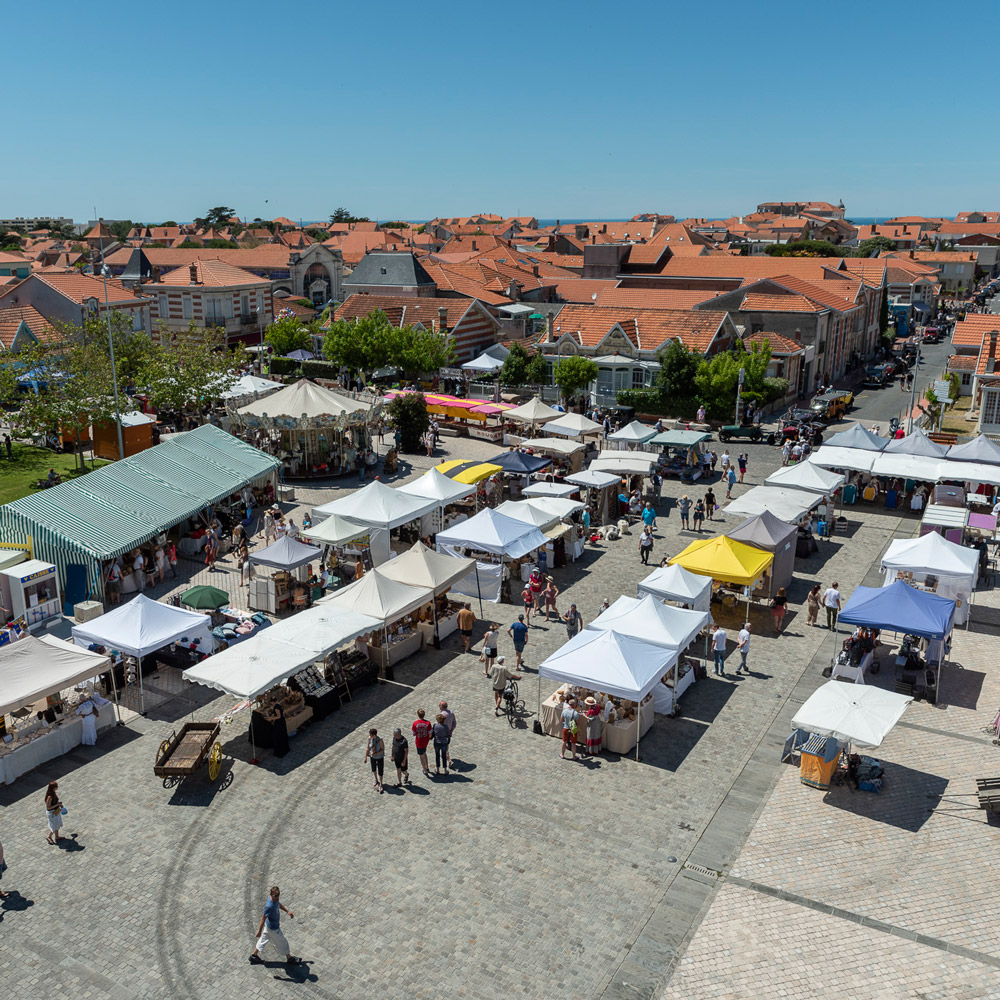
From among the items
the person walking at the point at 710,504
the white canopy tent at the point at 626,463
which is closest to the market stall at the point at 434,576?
the white canopy tent at the point at 626,463

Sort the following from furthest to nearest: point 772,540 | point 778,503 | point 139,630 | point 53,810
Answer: point 778,503 < point 772,540 < point 139,630 < point 53,810

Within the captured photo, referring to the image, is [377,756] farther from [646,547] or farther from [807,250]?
[807,250]

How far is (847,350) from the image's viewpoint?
61.1 meters

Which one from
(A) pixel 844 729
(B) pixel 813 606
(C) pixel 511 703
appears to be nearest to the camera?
(A) pixel 844 729

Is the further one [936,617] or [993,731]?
[936,617]

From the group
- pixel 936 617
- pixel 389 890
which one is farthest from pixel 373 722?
pixel 936 617

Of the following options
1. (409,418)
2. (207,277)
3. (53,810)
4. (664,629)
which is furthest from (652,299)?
(53,810)

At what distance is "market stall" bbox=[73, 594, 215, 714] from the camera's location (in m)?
17.6

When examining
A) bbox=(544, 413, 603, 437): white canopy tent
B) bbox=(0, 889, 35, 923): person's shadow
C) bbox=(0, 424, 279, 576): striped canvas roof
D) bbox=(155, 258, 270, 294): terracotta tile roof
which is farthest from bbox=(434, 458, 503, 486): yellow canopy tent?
bbox=(155, 258, 270, 294): terracotta tile roof

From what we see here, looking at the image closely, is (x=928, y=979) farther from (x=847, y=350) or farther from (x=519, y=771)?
(x=847, y=350)

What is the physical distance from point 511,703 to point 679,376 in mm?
29542

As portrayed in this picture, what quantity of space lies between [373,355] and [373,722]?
3353 cm

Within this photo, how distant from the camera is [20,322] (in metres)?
46.7

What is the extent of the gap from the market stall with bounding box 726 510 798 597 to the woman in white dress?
582 inches
